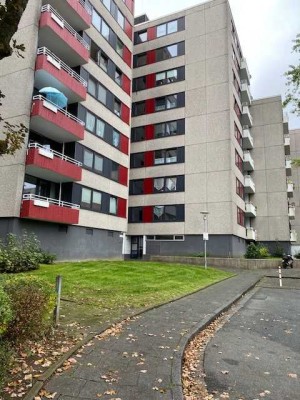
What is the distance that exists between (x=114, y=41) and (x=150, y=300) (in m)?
27.8

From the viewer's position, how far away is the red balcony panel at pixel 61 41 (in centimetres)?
2259

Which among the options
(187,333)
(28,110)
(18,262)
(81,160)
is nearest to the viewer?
(187,333)

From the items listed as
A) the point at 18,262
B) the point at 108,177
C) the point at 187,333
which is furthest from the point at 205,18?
the point at 187,333

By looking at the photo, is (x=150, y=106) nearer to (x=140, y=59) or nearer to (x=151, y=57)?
(x=151, y=57)

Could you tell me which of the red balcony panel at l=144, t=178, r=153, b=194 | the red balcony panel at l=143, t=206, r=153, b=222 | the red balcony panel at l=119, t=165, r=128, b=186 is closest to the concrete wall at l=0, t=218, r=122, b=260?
the red balcony panel at l=119, t=165, r=128, b=186

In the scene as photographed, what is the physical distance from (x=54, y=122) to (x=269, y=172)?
A: 101ft

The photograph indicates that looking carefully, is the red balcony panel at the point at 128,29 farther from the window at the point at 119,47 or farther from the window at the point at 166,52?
the window at the point at 166,52

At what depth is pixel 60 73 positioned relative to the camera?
23094mm

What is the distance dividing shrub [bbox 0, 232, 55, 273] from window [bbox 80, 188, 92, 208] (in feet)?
19.9

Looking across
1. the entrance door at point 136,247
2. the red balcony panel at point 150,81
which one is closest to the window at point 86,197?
the entrance door at point 136,247

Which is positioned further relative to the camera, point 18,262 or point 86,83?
point 86,83

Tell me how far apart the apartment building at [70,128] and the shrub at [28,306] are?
1439 centimetres

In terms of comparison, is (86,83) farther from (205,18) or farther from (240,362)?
(240,362)

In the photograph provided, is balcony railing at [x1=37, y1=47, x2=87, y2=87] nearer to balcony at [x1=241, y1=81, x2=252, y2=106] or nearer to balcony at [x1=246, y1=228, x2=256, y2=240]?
balcony at [x1=241, y1=81, x2=252, y2=106]
